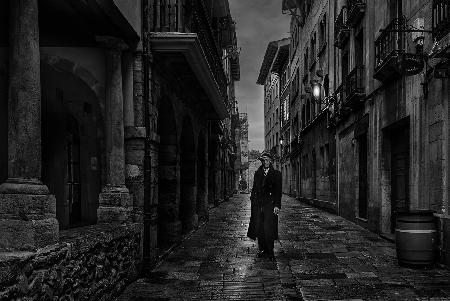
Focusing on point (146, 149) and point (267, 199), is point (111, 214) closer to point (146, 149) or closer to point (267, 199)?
point (146, 149)

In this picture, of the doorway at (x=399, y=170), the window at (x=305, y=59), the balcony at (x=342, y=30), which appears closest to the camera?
the doorway at (x=399, y=170)

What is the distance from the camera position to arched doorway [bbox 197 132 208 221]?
15.5 m

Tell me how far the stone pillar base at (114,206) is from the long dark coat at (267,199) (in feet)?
9.28

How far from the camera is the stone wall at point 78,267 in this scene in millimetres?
3781

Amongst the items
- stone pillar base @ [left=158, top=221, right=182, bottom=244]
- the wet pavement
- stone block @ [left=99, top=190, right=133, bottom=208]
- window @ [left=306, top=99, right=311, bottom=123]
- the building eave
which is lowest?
the wet pavement

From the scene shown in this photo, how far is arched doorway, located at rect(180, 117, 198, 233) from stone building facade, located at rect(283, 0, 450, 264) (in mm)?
4536

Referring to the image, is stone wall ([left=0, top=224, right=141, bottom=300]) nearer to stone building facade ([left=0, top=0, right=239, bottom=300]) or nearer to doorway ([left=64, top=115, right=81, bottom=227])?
stone building facade ([left=0, top=0, right=239, bottom=300])

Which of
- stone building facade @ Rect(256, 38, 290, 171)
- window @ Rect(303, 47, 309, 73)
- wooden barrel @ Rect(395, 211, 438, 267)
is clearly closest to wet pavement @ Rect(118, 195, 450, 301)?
wooden barrel @ Rect(395, 211, 438, 267)

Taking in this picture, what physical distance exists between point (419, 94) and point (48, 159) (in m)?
6.54

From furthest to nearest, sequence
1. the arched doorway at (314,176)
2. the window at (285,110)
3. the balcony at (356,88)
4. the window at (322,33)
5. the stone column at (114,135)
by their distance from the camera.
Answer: the window at (285,110) → the arched doorway at (314,176) → the window at (322,33) → the balcony at (356,88) → the stone column at (114,135)

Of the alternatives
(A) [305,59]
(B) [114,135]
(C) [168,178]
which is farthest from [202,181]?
(A) [305,59]

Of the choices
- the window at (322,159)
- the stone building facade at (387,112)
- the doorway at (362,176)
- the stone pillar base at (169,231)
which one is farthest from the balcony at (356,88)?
the window at (322,159)

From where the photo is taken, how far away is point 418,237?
298 inches

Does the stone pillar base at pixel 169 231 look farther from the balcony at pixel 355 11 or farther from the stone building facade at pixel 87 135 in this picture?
the balcony at pixel 355 11
